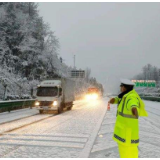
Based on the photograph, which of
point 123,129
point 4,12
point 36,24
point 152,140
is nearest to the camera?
point 123,129

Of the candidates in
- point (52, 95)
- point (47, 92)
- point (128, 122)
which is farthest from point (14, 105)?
point (128, 122)

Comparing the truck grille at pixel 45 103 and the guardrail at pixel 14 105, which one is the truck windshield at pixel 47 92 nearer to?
the truck grille at pixel 45 103

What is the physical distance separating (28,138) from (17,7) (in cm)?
3101

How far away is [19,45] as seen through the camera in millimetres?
31141

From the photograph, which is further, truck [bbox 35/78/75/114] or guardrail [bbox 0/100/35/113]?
truck [bbox 35/78/75/114]

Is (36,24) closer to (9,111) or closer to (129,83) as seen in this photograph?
(9,111)

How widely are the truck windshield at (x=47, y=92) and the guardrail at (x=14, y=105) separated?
8.36 feet

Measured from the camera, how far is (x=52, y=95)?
20.3 meters

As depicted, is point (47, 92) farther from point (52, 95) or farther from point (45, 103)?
point (45, 103)

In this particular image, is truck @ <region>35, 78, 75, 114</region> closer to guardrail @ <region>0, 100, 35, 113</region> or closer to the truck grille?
the truck grille

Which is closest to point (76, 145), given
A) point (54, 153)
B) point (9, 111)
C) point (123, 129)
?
point (54, 153)

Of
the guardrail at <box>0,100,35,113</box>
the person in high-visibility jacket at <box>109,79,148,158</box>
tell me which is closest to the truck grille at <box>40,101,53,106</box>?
the guardrail at <box>0,100,35,113</box>

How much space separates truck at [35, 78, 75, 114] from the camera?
19.7m

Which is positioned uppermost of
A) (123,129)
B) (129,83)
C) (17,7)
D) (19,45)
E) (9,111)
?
(17,7)
